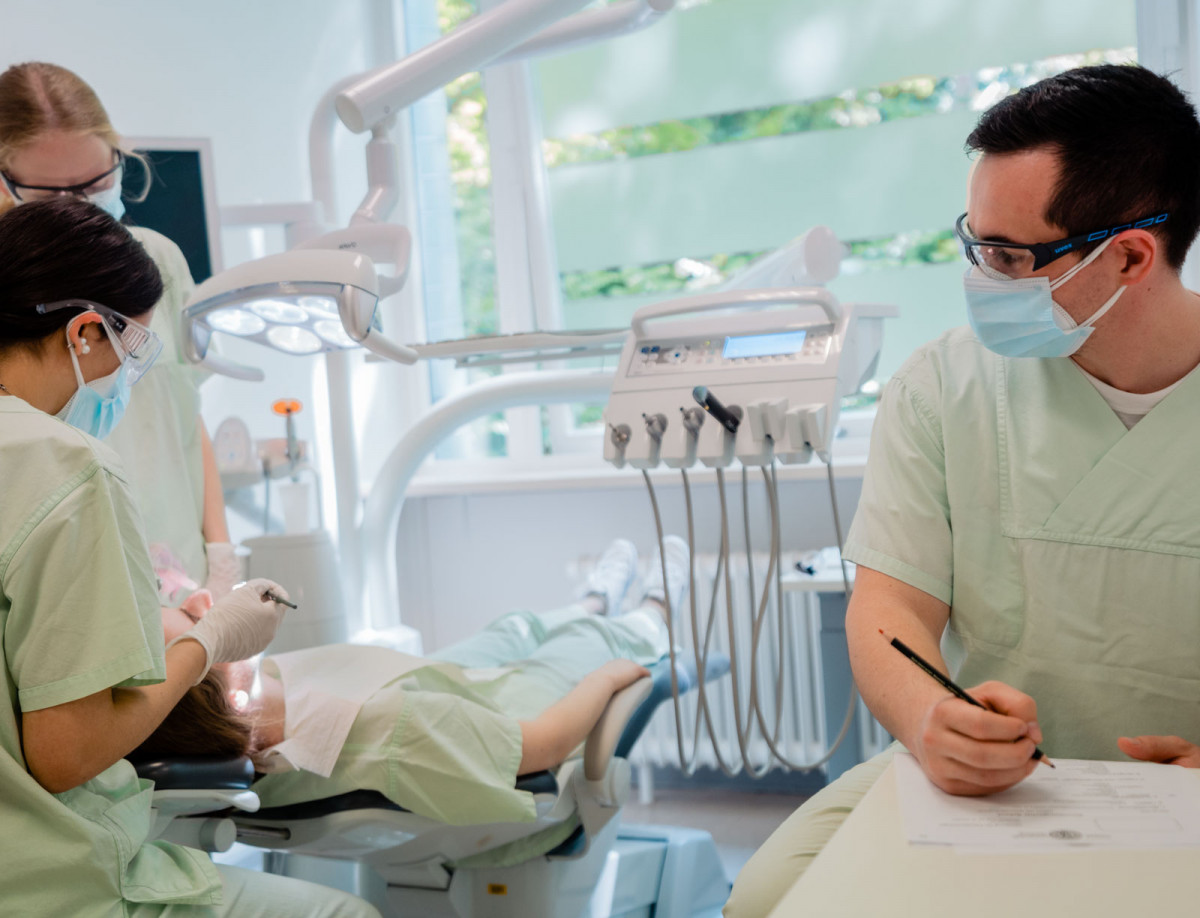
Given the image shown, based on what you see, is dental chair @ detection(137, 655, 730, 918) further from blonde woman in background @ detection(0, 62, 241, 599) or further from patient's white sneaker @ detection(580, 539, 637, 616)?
patient's white sneaker @ detection(580, 539, 637, 616)

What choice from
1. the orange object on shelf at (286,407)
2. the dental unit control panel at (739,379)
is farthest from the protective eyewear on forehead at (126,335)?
the orange object on shelf at (286,407)

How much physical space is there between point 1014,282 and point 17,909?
3.98ft

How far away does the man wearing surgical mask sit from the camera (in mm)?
1138

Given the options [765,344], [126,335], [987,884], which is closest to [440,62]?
[765,344]

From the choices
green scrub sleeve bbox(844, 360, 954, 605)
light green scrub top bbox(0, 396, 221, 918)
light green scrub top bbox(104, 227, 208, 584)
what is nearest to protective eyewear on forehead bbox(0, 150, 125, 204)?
light green scrub top bbox(104, 227, 208, 584)

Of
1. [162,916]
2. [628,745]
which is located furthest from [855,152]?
[162,916]

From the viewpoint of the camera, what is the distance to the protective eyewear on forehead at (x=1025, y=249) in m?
1.16

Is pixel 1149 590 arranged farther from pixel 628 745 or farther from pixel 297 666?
pixel 297 666

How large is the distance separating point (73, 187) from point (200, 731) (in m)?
0.93

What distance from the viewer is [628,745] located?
183 centimetres

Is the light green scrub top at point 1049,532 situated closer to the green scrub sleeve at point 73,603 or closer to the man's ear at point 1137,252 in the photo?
the man's ear at point 1137,252

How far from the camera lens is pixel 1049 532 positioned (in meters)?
1.19

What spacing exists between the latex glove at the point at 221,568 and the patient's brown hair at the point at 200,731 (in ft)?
1.63

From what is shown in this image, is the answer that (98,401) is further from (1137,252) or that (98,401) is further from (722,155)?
(722,155)
